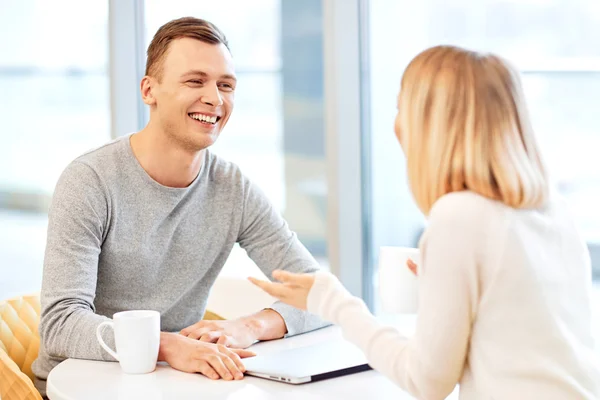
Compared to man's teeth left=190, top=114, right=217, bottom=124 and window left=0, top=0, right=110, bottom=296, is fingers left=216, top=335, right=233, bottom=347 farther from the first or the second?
window left=0, top=0, right=110, bottom=296

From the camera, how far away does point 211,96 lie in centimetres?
190

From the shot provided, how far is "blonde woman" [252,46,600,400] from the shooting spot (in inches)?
44.4

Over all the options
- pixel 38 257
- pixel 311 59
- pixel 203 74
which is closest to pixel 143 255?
pixel 203 74

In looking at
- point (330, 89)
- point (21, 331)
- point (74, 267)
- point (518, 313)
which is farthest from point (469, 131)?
point (330, 89)

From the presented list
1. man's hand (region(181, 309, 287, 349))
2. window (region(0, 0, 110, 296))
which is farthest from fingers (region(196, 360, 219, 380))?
window (region(0, 0, 110, 296))

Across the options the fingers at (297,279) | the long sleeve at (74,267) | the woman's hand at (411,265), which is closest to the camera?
the fingers at (297,279)

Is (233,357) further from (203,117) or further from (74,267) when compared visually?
(203,117)

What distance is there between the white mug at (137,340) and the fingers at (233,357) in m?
0.11

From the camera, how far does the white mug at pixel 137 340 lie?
4.63 ft

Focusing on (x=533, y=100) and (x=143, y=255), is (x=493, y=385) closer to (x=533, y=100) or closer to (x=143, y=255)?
(x=143, y=255)

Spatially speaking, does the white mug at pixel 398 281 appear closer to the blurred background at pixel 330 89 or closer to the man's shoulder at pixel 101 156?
the man's shoulder at pixel 101 156

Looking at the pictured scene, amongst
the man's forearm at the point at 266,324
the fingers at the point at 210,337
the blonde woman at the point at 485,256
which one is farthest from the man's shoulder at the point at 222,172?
the blonde woman at the point at 485,256

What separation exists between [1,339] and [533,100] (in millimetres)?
1922

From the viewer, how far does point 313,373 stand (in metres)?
1.39
